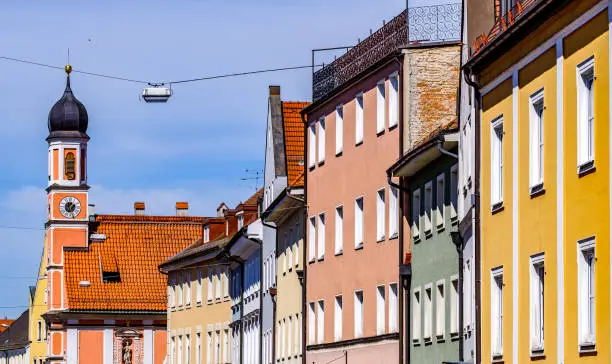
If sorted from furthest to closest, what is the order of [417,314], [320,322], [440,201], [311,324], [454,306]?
[311,324] → [320,322] → [417,314] → [440,201] → [454,306]

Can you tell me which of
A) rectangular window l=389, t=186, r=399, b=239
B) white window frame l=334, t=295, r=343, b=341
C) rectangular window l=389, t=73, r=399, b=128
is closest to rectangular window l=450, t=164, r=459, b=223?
rectangular window l=389, t=186, r=399, b=239

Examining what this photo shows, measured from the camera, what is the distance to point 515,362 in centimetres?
2959

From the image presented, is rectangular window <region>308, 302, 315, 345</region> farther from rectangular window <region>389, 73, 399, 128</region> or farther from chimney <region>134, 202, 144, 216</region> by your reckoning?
chimney <region>134, 202, 144, 216</region>

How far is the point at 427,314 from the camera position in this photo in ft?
142

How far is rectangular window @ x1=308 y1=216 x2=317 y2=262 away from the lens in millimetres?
56750

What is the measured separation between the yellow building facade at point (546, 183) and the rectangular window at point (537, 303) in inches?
0.8

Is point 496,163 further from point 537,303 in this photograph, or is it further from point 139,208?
point 139,208

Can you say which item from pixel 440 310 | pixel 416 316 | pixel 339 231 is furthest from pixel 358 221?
pixel 440 310

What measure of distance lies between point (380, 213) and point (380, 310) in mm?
2608

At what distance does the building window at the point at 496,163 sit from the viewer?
103 ft

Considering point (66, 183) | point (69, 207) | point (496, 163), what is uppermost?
point (66, 183)

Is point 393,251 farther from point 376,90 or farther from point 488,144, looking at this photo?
point 488,144

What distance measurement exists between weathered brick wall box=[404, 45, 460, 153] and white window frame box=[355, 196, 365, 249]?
488cm

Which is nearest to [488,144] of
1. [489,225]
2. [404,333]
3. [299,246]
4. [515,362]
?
[489,225]
